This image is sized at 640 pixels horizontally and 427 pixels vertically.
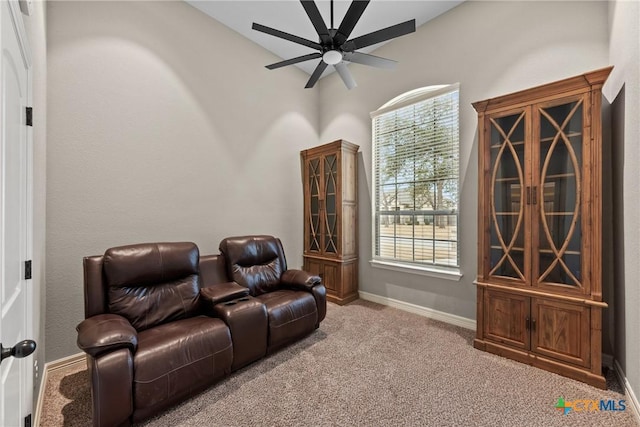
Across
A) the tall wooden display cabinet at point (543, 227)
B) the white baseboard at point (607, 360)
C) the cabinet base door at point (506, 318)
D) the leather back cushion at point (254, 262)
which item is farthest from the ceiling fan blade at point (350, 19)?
the white baseboard at point (607, 360)

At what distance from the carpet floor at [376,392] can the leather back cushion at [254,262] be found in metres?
0.80

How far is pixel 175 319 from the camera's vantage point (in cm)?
241

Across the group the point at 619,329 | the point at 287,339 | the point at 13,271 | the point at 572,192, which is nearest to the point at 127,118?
the point at 13,271

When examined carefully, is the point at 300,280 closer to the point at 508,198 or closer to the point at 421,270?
the point at 421,270

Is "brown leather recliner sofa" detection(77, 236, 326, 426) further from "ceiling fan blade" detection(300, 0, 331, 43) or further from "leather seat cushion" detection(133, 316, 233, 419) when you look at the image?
"ceiling fan blade" detection(300, 0, 331, 43)

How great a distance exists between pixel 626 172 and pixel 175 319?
3.76 metres

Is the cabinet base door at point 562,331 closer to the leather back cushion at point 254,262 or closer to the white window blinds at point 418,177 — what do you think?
the white window blinds at point 418,177

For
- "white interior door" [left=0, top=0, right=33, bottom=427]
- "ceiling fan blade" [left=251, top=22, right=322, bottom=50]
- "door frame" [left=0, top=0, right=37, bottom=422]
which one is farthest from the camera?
"ceiling fan blade" [left=251, top=22, right=322, bottom=50]

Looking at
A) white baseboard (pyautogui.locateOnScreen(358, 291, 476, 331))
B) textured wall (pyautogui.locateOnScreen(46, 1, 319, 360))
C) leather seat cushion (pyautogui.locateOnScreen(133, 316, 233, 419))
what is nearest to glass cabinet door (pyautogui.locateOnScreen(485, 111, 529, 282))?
white baseboard (pyautogui.locateOnScreen(358, 291, 476, 331))

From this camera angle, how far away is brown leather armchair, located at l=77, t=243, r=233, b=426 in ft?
5.38

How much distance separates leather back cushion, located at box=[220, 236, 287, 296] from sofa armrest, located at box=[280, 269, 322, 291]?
0.13 m

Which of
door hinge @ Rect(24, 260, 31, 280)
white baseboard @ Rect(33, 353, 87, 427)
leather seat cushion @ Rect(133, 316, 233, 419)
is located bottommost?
white baseboard @ Rect(33, 353, 87, 427)

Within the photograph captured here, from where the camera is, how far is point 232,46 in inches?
145

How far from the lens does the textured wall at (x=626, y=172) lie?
1854mm
